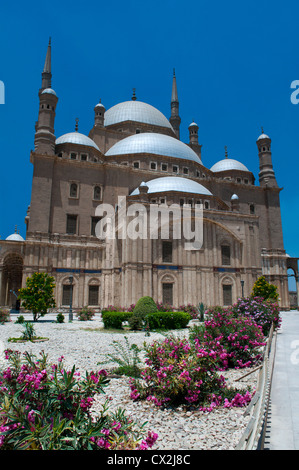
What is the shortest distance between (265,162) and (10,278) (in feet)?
112

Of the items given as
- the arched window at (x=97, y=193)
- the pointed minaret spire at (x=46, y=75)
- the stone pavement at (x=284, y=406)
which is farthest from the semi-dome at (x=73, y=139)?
the stone pavement at (x=284, y=406)

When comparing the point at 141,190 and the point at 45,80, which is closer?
the point at 141,190

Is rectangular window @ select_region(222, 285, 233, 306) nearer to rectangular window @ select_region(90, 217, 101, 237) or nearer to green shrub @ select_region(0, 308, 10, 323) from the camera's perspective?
rectangular window @ select_region(90, 217, 101, 237)

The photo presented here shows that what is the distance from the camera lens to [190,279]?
25.1m

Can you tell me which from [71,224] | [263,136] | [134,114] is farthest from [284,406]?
[263,136]

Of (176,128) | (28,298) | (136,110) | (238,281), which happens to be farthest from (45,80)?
(238,281)

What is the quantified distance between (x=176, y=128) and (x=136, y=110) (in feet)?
21.2

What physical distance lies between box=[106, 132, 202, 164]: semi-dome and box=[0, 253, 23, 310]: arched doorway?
14.7m

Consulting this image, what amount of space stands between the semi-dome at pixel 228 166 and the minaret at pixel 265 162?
219cm

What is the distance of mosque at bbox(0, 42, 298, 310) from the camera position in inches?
979

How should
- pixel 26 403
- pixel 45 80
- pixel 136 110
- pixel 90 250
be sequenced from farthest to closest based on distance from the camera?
pixel 136 110 < pixel 45 80 < pixel 90 250 < pixel 26 403

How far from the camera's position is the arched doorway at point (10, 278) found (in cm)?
3144
